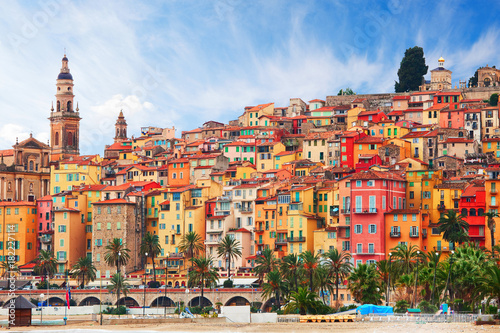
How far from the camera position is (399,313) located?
7944 centimetres

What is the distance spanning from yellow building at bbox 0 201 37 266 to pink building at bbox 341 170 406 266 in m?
46.6

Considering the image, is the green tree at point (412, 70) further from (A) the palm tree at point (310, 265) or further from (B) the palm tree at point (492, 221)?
(A) the palm tree at point (310, 265)

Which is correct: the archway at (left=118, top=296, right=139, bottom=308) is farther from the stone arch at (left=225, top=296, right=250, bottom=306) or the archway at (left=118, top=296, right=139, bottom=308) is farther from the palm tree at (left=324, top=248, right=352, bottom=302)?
the palm tree at (left=324, top=248, right=352, bottom=302)

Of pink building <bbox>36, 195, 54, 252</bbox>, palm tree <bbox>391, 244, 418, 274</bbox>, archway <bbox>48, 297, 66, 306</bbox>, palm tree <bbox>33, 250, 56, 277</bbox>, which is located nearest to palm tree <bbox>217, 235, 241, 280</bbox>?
archway <bbox>48, 297, 66, 306</bbox>

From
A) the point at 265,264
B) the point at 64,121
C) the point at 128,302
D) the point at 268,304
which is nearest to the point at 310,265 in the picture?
the point at 268,304

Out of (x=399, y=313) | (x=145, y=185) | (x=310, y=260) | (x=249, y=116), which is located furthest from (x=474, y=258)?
(x=249, y=116)

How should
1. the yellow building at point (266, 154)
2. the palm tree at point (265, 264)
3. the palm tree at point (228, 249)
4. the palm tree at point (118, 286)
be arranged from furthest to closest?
1. the yellow building at point (266, 154)
2. the palm tree at point (228, 249)
3. the palm tree at point (118, 286)
4. the palm tree at point (265, 264)

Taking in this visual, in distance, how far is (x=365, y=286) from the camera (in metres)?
89.4

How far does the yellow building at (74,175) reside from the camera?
475ft

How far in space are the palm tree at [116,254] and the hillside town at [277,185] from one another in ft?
5.77

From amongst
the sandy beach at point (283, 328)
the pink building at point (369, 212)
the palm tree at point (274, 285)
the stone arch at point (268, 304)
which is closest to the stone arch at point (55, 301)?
the stone arch at point (268, 304)

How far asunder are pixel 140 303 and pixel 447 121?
49780 mm

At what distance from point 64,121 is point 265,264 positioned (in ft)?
233

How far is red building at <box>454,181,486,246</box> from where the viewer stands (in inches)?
4112
